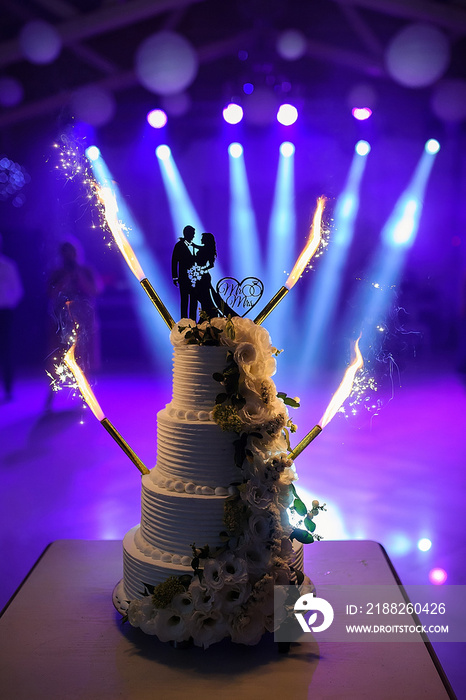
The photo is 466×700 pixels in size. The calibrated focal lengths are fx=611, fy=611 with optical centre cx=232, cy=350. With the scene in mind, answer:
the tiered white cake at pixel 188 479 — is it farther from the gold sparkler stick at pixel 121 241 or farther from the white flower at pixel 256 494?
the gold sparkler stick at pixel 121 241

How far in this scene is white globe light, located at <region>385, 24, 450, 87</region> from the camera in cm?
629

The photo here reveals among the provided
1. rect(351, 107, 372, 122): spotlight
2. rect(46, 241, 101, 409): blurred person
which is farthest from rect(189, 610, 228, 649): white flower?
rect(351, 107, 372, 122): spotlight

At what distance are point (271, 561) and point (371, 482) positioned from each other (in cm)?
353

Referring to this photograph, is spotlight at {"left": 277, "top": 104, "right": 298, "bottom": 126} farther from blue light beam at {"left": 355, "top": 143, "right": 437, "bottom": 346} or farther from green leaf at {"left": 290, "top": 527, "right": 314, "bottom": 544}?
green leaf at {"left": 290, "top": 527, "right": 314, "bottom": 544}

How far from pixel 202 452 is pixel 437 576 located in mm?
2319

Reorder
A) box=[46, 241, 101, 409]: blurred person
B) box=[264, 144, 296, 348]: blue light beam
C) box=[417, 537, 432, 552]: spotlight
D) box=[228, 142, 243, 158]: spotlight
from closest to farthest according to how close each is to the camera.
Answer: box=[417, 537, 432, 552]: spotlight < box=[46, 241, 101, 409]: blurred person < box=[228, 142, 243, 158]: spotlight < box=[264, 144, 296, 348]: blue light beam

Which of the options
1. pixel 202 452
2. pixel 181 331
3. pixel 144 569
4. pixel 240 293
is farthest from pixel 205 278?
pixel 144 569

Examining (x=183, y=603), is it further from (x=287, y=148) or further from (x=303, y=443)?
(x=287, y=148)

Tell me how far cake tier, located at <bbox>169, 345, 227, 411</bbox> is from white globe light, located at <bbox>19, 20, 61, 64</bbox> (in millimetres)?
4648

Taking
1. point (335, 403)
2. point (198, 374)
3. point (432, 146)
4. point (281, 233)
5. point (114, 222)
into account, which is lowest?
point (335, 403)

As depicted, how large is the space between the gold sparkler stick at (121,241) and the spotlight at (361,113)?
14.0ft

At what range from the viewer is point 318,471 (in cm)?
644

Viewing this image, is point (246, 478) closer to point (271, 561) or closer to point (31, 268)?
point (271, 561)

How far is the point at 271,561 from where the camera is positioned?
2.88 meters
